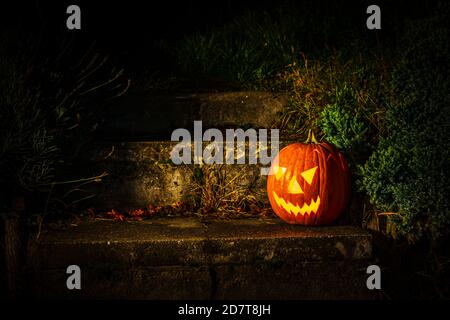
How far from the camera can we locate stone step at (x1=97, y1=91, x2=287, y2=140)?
434 centimetres

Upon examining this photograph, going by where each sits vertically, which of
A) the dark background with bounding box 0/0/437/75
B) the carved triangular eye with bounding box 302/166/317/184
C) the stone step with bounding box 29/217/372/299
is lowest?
the stone step with bounding box 29/217/372/299

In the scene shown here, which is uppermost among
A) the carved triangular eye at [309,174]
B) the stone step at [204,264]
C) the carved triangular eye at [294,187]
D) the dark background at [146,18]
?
the dark background at [146,18]

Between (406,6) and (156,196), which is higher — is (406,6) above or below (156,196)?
above

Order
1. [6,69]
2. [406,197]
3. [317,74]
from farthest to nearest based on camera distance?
[317,74] → [6,69] → [406,197]

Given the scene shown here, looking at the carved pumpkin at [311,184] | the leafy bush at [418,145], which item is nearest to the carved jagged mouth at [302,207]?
the carved pumpkin at [311,184]

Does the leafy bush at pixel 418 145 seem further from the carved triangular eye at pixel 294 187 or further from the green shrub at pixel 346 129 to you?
the carved triangular eye at pixel 294 187

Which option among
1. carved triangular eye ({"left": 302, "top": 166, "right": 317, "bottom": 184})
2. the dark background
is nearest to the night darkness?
carved triangular eye ({"left": 302, "top": 166, "right": 317, "bottom": 184})

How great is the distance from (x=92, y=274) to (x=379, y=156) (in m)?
1.86

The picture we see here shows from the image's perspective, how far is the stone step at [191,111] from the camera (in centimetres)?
434

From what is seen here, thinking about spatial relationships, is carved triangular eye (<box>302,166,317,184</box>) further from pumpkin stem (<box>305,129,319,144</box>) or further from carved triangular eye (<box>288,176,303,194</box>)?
pumpkin stem (<box>305,129,319,144</box>)

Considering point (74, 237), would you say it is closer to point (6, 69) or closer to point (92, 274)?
point (92, 274)

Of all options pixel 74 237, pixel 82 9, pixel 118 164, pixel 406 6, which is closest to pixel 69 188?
pixel 118 164

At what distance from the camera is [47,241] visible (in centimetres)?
296

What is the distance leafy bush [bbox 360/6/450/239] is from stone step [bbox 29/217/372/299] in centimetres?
39
